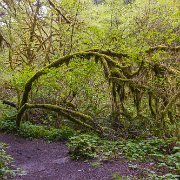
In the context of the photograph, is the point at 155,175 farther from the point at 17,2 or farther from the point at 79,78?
the point at 17,2

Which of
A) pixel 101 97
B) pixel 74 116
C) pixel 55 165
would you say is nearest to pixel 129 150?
pixel 55 165

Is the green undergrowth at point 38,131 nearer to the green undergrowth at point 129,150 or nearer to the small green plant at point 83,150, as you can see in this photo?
the green undergrowth at point 129,150

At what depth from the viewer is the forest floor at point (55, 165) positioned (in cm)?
571

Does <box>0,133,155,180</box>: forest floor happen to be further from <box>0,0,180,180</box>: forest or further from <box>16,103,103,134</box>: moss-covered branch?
<box>16,103,103,134</box>: moss-covered branch

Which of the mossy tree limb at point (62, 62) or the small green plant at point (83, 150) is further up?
the mossy tree limb at point (62, 62)

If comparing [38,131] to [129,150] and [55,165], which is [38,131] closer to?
[55,165]

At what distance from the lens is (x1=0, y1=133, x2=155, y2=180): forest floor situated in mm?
5711

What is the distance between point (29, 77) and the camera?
10812mm

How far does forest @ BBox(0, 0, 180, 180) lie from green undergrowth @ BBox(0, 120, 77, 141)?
0.03 metres

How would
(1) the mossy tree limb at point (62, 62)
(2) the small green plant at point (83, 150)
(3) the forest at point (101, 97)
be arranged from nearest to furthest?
1. (3) the forest at point (101, 97)
2. (2) the small green plant at point (83, 150)
3. (1) the mossy tree limb at point (62, 62)

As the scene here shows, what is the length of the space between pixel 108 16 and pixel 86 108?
12.5ft

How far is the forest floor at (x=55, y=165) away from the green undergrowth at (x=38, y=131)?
45 cm

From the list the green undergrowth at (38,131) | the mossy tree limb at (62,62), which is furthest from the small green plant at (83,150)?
the mossy tree limb at (62,62)

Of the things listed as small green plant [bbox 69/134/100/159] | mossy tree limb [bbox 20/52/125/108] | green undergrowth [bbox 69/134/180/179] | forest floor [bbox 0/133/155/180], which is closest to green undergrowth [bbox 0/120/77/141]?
forest floor [bbox 0/133/155/180]
